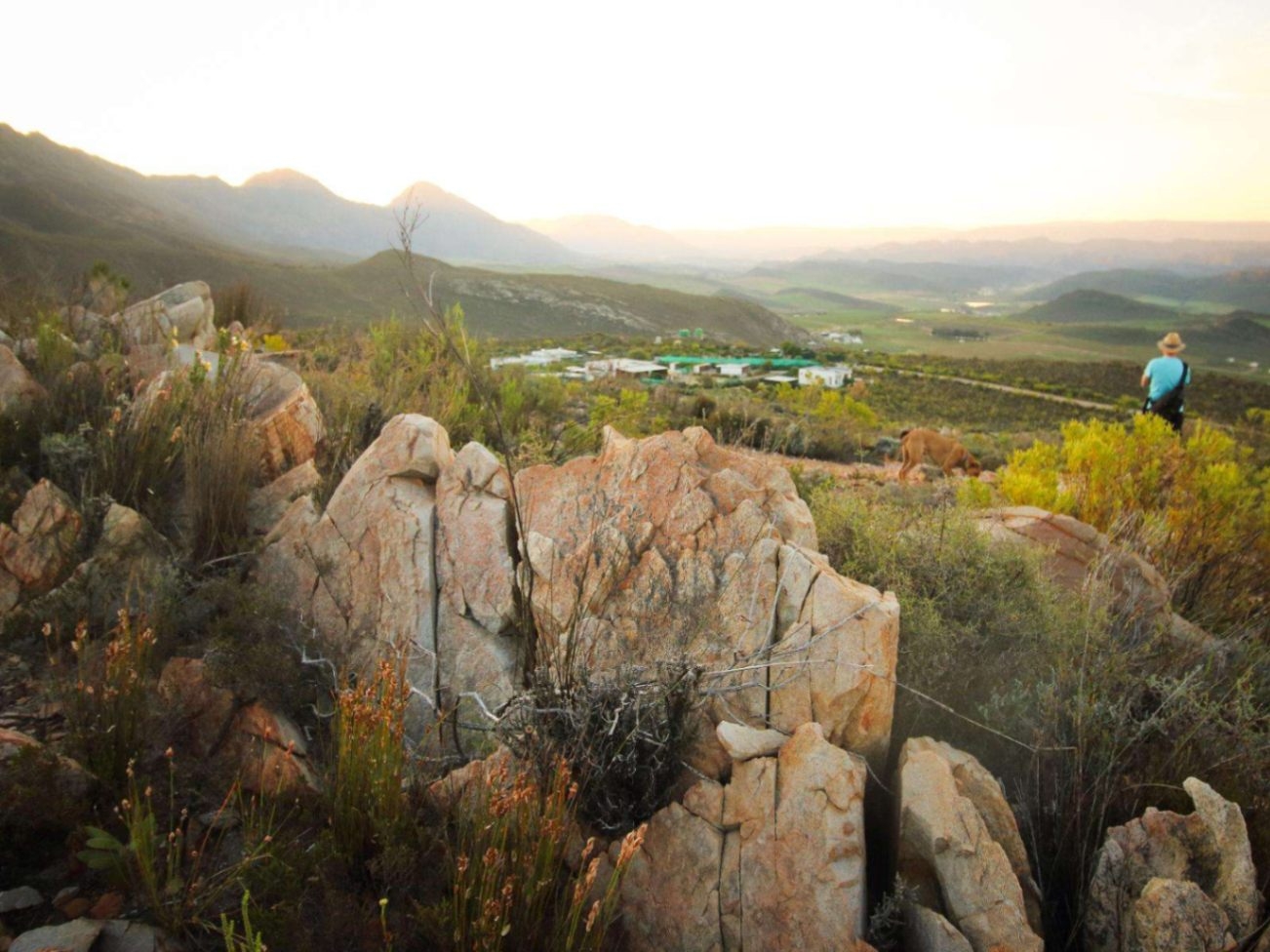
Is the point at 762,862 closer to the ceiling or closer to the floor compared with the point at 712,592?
closer to the floor

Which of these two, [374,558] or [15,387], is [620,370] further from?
[374,558]

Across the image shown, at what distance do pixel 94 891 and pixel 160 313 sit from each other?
22.8 ft

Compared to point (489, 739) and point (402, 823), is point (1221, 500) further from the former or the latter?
point (402, 823)

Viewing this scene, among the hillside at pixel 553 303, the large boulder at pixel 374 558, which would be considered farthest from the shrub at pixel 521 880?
the hillside at pixel 553 303

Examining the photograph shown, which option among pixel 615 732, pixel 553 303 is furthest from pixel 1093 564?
pixel 553 303

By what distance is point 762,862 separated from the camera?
8.40 ft

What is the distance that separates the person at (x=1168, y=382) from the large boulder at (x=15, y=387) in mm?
11813

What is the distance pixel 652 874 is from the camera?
2.61 metres

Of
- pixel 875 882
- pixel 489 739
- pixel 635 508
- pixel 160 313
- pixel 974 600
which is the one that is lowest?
pixel 875 882

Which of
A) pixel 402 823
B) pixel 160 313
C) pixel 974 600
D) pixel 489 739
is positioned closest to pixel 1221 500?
pixel 974 600

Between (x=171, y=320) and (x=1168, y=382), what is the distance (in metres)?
12.4

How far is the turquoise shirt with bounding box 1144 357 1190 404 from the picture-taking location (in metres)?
9.34

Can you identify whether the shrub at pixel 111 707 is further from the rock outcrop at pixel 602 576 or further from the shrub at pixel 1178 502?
the shrub at pixel 1178 502

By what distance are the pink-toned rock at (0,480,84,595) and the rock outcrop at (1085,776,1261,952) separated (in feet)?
16.4
